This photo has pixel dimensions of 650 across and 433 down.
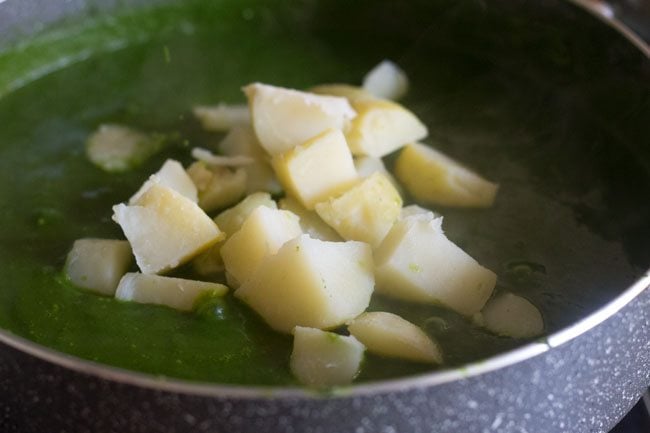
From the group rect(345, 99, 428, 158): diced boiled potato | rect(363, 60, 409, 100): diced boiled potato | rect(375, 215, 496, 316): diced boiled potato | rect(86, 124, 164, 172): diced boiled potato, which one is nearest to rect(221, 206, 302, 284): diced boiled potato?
rect(375, 215, 496, 316): diced boiled potato

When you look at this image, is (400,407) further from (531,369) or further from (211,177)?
(211,177)

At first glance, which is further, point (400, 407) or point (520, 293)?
point (520, 293)

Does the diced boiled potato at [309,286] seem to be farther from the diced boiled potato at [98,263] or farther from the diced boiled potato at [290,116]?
the diced boiled potato at [290,116]

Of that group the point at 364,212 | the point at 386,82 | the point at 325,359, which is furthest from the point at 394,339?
the point at 386,82

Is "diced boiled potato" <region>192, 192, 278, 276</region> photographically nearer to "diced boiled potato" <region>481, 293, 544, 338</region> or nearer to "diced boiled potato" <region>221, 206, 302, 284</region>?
"diced boiled potato" <region>221, 206, 302, 284</region>

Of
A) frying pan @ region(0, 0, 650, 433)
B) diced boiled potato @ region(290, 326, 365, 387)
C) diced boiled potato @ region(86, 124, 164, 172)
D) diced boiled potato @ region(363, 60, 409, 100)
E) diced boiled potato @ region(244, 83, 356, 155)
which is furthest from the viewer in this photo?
diced boiled potato @ region(363, 60, 409, 100)

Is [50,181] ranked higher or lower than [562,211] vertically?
lower

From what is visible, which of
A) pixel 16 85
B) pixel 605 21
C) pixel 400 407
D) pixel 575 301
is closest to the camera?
pixel 400 407

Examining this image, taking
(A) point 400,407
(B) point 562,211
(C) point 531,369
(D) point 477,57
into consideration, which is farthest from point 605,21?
(A) point 400,407
